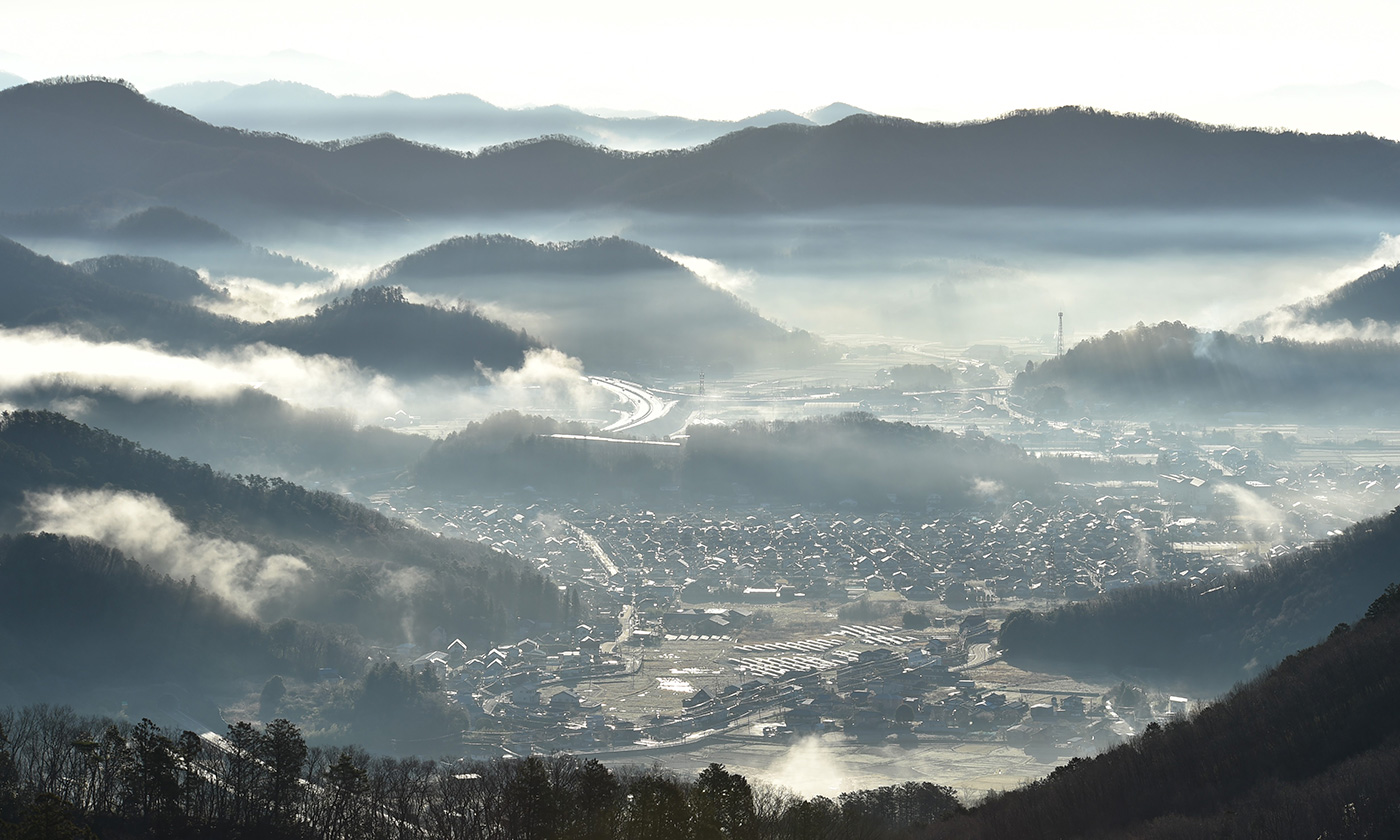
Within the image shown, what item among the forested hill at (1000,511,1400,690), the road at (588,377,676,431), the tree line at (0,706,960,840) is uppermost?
the road at (588,377,676,431)

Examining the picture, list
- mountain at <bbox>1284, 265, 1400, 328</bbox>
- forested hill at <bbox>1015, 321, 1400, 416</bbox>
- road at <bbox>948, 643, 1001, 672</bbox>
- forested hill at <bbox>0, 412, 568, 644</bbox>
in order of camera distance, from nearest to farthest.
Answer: road at <bbox>948, 643, 1001, 672</bbox>
forested hill at <bbox>0, 412, 568, 644</bbox>
forested hill at <bbox>1015, 321, 1400, 416</bbox>
mountain at <bbox>1284, 265, 1400, 328</bbox>

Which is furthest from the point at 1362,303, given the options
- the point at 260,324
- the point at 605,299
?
the point at 260,324

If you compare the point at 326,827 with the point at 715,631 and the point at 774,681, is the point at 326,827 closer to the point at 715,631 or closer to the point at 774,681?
the point at 774,681

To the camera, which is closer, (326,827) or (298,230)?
(326,827)

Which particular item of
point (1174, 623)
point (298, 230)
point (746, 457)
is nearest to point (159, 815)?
point (1174, 623)

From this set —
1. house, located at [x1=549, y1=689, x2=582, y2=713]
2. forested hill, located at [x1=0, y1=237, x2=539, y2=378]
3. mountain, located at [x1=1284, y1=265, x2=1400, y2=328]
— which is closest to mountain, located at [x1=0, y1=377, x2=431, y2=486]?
forested hill, located at [x1=0, y1=237, x2=539, y2=378]

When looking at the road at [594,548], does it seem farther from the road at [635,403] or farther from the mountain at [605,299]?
the mountain at [605,299]

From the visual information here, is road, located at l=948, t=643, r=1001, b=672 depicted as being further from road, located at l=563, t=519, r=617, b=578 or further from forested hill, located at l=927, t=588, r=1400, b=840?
road, located at l=563, t=519, r=617, b=578
